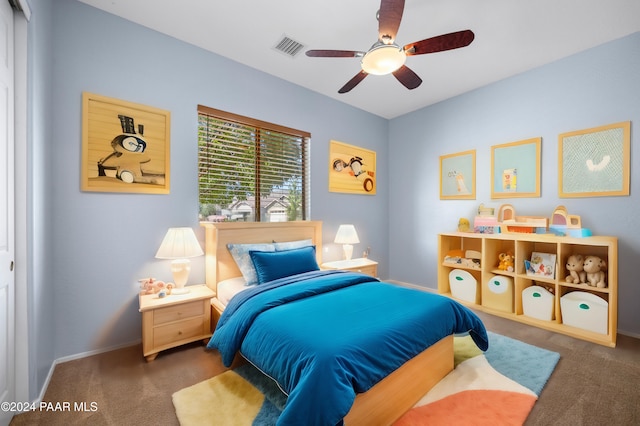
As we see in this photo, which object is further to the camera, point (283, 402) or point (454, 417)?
point (283, 402)

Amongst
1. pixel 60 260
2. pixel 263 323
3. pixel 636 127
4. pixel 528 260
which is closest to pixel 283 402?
pixel 263 323

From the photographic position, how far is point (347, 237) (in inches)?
148

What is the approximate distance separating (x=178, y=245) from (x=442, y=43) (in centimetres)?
266

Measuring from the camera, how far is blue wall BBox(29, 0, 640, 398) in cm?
207

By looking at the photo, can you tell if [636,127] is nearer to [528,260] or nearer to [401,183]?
[528,260]

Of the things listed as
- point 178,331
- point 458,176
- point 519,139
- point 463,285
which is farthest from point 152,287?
point 519,139

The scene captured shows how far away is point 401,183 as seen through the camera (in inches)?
185

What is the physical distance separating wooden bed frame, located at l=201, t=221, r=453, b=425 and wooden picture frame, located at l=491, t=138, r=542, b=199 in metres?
2.34

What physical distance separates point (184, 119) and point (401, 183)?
3419mm

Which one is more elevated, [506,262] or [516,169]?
[516,169]

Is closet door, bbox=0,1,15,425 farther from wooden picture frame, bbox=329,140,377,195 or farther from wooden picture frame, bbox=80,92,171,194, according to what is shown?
wooden picture frame, bbox=329,140,377,195

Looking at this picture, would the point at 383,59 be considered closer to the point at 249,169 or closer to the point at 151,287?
the point at 249,169

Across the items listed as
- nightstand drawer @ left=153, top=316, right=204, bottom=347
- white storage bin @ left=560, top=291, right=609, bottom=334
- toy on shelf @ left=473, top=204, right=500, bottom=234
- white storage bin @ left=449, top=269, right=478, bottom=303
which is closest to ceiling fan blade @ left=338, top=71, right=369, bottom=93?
toy on shelf @ left=473, top=204, right=500, bottom=234

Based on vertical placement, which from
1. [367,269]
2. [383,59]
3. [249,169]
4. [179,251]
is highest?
[383,59]
